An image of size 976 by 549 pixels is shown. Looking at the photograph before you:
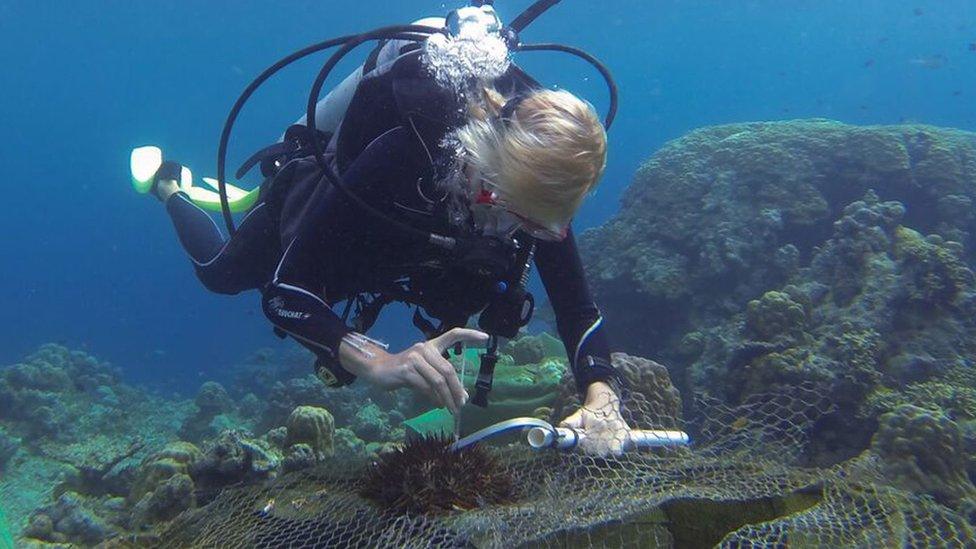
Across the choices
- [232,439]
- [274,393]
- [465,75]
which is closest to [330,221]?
[465,75]

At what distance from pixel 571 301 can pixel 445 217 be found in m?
1.12

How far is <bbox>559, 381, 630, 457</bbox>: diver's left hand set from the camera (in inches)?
106

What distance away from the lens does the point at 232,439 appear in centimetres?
464

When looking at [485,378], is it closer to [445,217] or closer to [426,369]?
[426,369]

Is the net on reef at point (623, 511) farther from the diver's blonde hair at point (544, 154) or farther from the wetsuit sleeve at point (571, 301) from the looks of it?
the diver's blonde hair at point (544, 154)

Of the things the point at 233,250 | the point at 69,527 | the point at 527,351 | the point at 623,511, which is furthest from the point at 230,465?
the point at 527,351

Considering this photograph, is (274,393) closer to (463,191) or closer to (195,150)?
(463,191)

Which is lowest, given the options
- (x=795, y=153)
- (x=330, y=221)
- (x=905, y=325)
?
(x=330, y=221)

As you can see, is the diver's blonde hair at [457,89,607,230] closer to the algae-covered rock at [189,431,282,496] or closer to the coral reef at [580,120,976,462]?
the algae-covered rock at [189,431,282,496]

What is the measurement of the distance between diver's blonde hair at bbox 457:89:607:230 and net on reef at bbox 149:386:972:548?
1.19 meters

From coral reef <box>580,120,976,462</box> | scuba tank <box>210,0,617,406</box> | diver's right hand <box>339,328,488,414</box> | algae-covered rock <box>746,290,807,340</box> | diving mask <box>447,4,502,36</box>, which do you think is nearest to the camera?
diver's right hand <box>339,328,488,414</box>

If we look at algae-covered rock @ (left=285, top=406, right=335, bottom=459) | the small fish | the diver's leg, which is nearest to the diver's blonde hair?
the small fish

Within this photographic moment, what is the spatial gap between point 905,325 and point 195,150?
8416 centimetres

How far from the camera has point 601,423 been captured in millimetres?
2848
